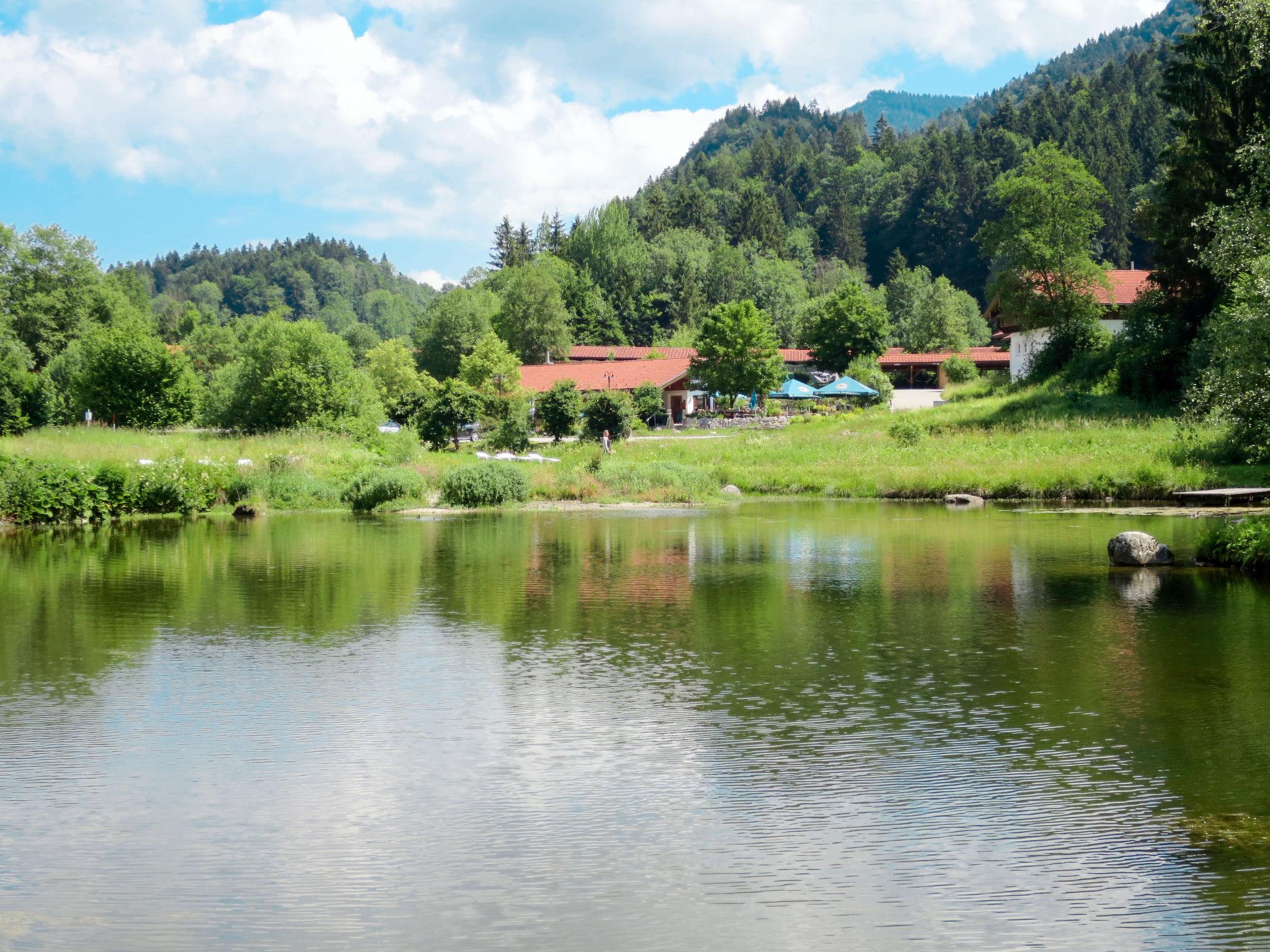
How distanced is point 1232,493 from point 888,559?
524 inches

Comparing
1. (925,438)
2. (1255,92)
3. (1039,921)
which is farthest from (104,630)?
(925,438)

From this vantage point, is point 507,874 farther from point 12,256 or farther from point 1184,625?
point 12,256

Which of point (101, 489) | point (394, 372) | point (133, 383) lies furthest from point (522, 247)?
point (101, 489)

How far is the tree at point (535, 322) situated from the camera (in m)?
121

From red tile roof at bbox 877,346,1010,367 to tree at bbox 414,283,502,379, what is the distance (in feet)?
130

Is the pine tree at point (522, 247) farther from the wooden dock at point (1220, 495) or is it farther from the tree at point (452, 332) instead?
the wooden dock at point (1220, 495)

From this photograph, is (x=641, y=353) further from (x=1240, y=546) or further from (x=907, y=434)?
(x=1240, y=546)

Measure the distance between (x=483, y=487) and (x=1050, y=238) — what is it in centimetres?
4039

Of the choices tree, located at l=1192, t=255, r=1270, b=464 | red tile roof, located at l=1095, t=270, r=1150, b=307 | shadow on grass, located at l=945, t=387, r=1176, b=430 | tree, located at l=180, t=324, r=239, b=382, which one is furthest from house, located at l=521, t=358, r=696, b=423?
tree, located at l=1192, t=255, r=1270, b=464

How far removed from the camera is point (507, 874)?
9.39m

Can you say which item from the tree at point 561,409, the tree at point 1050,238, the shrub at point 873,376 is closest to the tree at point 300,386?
the tree at point 561,409

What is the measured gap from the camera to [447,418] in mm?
61000

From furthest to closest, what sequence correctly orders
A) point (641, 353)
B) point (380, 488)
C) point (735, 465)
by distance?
point (641, 353) → point (735, 465) → point (380, 488)

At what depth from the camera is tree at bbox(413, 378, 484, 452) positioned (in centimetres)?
6094
